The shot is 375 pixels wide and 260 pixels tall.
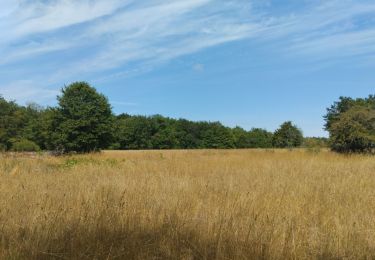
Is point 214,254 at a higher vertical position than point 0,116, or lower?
lower

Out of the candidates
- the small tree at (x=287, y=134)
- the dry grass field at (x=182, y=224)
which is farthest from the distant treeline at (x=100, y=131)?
the dry grass field at (x=182, y=224)

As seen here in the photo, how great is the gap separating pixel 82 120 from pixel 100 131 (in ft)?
8.09

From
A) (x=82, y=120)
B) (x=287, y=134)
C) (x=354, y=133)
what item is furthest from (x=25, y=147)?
(x=287, y=134)

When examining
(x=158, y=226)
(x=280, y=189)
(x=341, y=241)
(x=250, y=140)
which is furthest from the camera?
(x=250, y=140)

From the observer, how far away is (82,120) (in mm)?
46094

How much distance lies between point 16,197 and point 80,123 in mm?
41779

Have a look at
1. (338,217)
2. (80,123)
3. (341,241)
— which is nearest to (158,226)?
(341,241)

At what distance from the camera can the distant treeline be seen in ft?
153

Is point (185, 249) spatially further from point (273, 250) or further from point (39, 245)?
point (39, 245)

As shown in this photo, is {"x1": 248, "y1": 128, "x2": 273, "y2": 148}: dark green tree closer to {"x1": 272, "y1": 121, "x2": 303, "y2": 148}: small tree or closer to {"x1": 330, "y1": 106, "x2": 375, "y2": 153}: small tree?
{"x1": 272, "y1": 121, "x2": 303, "y2": 148}: small tree

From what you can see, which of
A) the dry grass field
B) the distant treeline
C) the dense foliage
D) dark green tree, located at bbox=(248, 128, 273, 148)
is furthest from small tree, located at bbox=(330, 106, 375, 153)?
dark green tree, located at bbox=(248, 128, 273, 148)

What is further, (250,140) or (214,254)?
(250,140)

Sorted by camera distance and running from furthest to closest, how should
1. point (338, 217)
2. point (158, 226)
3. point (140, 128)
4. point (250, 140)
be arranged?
point (250, 140), point (140, 128), point (338, 217), point (158, 226)

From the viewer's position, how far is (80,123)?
150 ft
